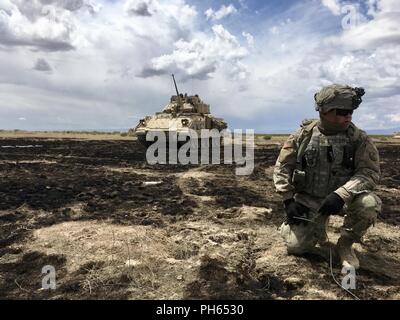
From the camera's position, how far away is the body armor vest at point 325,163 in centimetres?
531

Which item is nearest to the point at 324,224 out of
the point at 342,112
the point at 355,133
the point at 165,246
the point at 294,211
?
the point at 294,211

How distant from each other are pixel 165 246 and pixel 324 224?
1.99m

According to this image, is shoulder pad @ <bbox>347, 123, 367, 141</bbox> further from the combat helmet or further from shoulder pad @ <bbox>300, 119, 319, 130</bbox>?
shoulder pad @ <bbox>300, 119, 319, 130</bbox>

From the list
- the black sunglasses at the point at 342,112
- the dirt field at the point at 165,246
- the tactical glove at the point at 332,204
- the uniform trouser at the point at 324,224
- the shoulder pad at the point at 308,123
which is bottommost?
the dirt field at the point at 165,246

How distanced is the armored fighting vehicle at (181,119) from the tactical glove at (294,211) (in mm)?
15652

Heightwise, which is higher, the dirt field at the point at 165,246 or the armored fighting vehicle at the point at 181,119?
the armored fighting vehicle at the point at 181,119

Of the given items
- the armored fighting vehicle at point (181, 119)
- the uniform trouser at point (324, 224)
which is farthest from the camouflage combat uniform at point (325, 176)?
the armored fighting vehicle at point (181, 119)

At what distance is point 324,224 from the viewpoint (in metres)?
5.57

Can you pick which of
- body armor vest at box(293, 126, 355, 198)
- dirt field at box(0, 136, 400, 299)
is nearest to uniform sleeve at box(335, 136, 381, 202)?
body armor vest at box(293, 126, 355, 198)

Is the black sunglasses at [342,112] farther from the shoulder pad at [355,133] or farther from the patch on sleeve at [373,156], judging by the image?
the patch on sleeve at [373,156]

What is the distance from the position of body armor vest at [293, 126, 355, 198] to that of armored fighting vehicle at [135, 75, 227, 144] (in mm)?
15538

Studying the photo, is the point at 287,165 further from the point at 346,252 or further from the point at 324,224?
the point at 346,252

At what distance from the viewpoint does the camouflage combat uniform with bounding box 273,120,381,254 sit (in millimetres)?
5059
